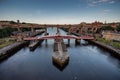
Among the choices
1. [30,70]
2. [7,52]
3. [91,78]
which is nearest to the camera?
[91,78]

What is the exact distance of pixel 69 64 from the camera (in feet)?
58.1

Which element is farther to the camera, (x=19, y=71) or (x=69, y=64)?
(x=69, y=64)

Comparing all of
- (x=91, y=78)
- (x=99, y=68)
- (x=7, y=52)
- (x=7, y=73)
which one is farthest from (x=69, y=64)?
(x=7, y=52)

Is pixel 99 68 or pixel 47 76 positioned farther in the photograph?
pixel 99 68

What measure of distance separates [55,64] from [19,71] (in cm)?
434

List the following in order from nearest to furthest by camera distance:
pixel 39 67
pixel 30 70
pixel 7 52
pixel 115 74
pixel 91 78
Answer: pixel 91 78 → pixel 115 74 → pixel 30 70 → pixel 39 67 → pixel 7 52

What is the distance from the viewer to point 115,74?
1477 cm

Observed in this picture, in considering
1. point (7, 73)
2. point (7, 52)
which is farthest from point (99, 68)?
point (7, 52)

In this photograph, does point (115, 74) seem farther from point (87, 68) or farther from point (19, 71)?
point (19, 71)

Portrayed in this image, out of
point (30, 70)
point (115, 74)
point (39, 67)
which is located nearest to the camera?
point (115, 74)

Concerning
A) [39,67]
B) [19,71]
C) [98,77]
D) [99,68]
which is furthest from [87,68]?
[19,71]

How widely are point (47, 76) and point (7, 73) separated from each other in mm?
4112

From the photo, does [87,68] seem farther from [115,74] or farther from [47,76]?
[47,76]

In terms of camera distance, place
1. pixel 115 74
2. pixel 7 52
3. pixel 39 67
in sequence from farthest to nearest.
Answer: pixel 7 52 → pixel 39 67 → pixel 115 74
